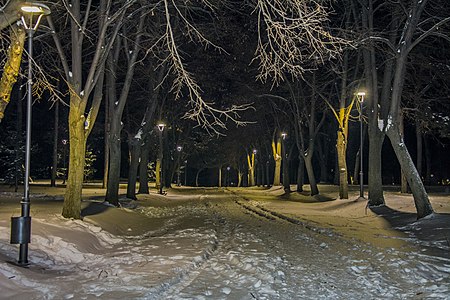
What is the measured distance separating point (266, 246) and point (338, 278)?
3.80 meters

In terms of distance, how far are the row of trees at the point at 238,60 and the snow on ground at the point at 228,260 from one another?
105 inches

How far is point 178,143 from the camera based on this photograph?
2219 inches

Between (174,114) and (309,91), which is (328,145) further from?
(309,91)

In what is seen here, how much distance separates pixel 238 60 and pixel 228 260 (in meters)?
24.1

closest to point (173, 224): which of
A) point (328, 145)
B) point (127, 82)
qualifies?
point (127, 82)

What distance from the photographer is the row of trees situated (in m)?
11.0

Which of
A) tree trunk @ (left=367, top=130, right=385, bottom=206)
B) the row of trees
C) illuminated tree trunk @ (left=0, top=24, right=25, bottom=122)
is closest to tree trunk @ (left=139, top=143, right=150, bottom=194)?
the row of trees

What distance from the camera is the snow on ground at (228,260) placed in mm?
7664

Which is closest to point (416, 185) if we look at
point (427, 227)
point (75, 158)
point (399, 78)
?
point (427, 227)

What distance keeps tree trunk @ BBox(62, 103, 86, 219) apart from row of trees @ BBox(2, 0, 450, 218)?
0.03 m

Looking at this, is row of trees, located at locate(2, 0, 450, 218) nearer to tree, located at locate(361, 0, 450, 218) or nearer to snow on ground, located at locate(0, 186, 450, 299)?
tree, located at locate(361, 0, 450, 218)

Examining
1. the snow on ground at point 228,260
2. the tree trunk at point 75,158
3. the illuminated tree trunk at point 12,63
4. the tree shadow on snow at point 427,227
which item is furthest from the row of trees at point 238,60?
the snow on ground at point 228,260

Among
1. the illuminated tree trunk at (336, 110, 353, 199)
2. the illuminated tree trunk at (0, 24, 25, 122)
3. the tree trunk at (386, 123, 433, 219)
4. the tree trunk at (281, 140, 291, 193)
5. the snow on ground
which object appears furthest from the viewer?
the tree trunk at (281, 140, 291, 193)

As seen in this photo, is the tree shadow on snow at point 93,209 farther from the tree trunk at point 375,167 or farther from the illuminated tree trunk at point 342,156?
the illuminated tree trunk at point 342,156
